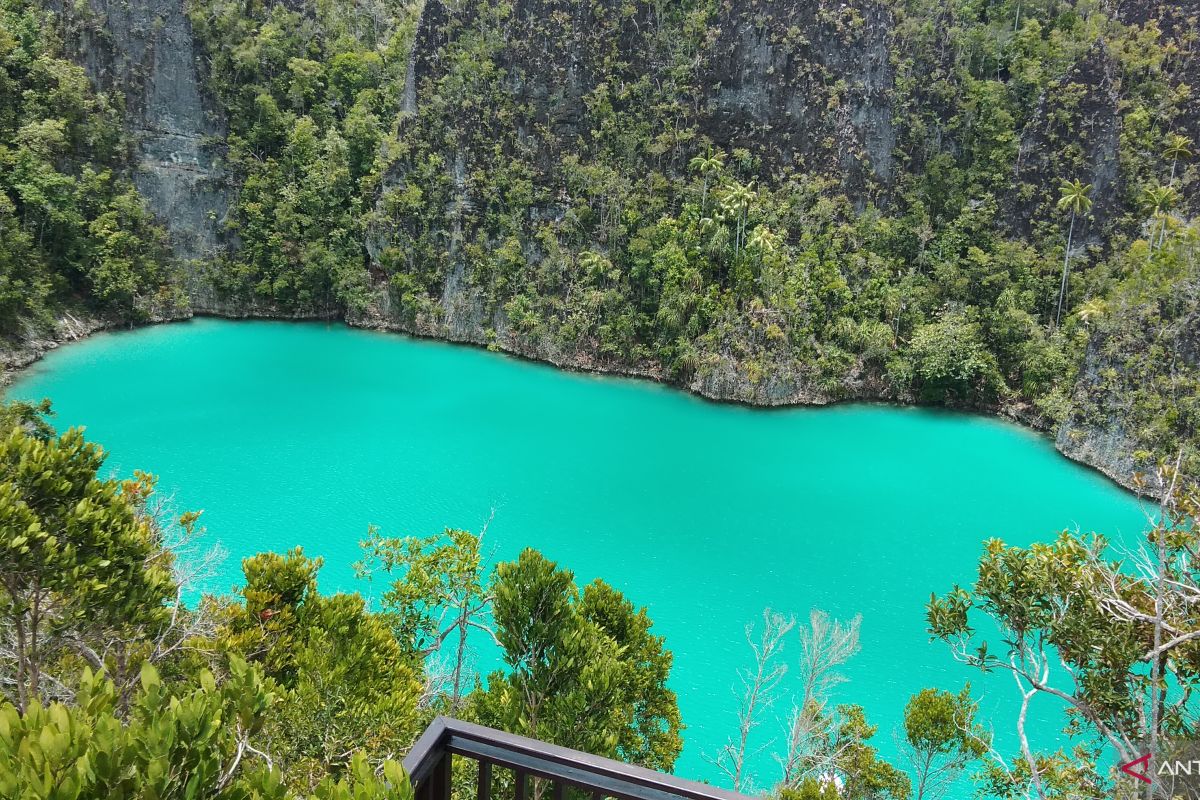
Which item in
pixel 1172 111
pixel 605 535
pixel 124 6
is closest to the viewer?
pixel 605 535

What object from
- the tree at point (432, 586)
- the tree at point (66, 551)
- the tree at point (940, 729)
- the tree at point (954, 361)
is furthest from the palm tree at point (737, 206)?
the tree at point (66, 551)

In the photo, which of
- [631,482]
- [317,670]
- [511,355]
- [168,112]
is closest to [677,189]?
[511,355]

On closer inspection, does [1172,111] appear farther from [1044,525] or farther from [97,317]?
[97,317]

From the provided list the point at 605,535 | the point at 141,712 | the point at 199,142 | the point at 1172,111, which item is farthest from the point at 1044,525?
the point at 199,142

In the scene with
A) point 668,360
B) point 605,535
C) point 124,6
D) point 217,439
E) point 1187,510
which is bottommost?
point 1187,510

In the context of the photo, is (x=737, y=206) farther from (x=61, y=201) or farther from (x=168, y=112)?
(x=61, y=201)

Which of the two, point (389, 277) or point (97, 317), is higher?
point (389, 277)

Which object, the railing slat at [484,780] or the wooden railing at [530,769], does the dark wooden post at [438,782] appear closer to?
the wooden railing at [530,769]
